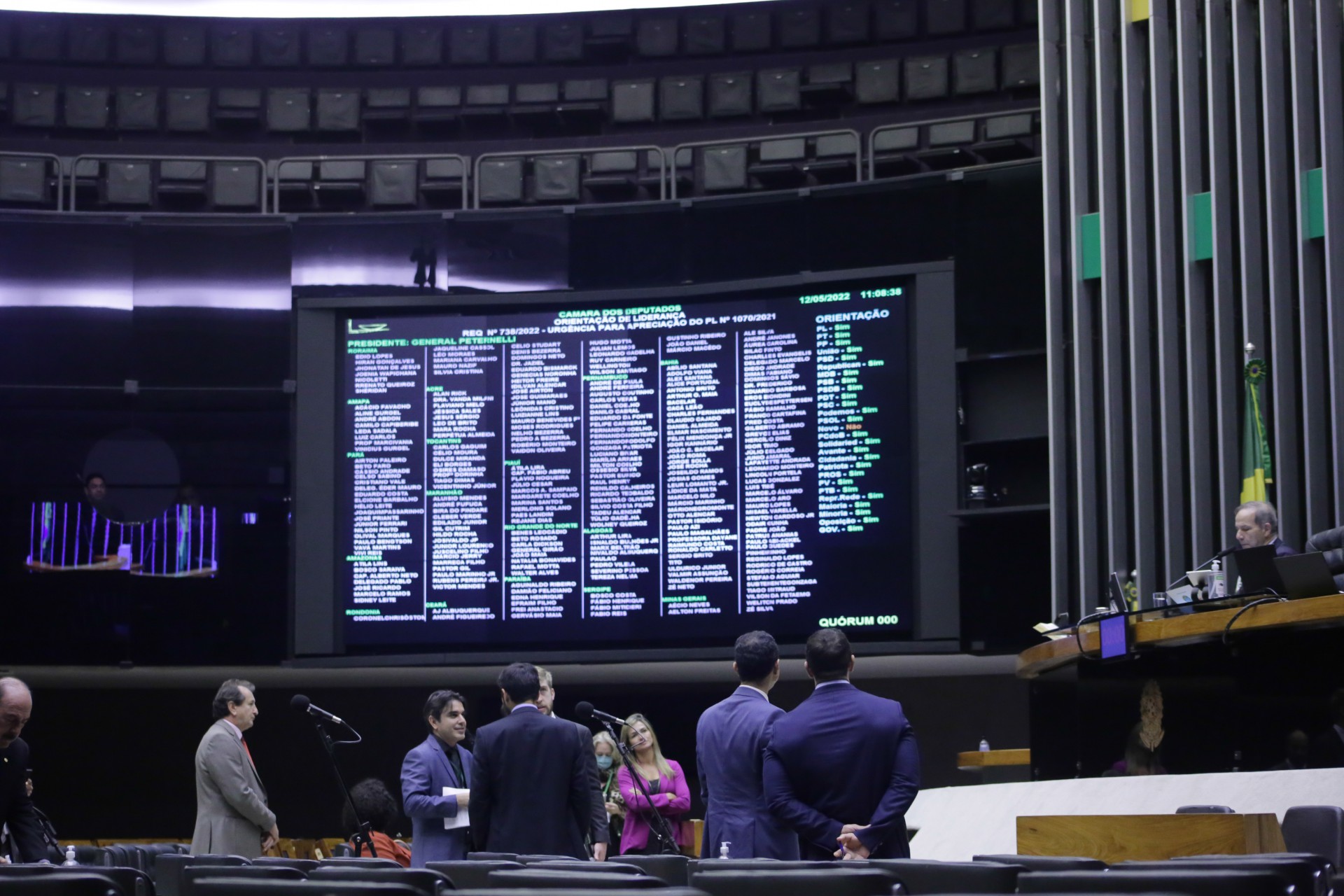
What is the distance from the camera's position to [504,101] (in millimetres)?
11641

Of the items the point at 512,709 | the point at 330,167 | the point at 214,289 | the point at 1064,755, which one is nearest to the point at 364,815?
the point at 512,709

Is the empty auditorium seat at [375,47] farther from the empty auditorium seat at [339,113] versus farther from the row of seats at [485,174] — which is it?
the row of seats at [485,174]

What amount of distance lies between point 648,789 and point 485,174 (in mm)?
5464

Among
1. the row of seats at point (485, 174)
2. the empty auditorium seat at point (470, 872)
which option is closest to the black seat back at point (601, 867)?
the empty auditorium seat at point (470, 872)

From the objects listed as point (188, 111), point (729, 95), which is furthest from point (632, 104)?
point (188, 111)

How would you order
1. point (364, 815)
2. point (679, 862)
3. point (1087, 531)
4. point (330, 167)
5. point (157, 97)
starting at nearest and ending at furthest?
point (679, 862)
point (364, 815)
point (1087, 531)
point (330, 167)
point (157, 97)

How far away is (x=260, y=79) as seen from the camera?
39.8 feet

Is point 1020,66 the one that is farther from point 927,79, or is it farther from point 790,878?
point 790,878

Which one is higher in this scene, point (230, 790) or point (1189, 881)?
point (1189, 881)

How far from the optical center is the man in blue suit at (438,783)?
5086 mm

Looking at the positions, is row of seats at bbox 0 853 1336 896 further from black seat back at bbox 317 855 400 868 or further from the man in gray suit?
the man in gray suit

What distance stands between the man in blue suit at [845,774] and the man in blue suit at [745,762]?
0.33 metres

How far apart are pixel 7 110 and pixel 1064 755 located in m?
8.98

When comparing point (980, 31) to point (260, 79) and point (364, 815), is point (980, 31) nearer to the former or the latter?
point (260, 79)
